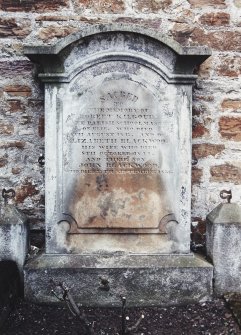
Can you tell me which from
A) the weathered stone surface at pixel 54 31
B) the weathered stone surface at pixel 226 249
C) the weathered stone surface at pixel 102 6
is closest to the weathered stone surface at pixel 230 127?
the weathered stone surface at pixel 226 249

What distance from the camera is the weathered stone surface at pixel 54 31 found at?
339 cm

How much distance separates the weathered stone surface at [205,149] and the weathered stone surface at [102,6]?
1.15 metres

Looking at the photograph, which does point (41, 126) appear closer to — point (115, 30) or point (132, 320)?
point (115, 30)

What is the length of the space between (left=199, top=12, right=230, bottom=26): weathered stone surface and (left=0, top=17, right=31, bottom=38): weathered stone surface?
1.28 metres

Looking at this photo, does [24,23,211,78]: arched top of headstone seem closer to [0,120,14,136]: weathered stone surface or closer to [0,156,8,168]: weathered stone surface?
[0,120,14,136]: weathered stone surface

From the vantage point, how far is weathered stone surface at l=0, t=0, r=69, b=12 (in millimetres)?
3346

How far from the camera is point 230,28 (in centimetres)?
341

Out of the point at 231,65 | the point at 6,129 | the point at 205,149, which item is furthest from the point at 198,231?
the point at 6,129

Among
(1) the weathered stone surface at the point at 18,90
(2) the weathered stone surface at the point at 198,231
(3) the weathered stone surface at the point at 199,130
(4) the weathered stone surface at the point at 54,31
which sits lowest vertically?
(2) the weathered stone surface at the point at 198,231

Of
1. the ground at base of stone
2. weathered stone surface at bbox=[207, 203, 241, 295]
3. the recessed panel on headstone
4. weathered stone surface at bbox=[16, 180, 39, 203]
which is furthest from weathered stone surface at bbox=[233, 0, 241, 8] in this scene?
the ground at base of stone

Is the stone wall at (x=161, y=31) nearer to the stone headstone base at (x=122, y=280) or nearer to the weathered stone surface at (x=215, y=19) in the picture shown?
the weathered stone surface at (x=215, y=19)

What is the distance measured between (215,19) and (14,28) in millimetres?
1476

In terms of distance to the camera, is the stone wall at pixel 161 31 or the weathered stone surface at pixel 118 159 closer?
the weathered stone surface at pixel 118 159

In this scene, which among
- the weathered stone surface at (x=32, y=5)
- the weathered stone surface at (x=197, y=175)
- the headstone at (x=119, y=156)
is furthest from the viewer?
the weathered stone surface at (x=197, y=175)
